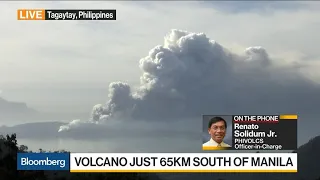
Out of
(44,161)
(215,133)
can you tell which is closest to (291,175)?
(215,133)

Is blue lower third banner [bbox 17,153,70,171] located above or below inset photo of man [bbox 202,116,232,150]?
below

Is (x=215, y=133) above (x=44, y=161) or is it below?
above

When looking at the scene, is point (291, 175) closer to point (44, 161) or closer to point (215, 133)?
point (215, 133)

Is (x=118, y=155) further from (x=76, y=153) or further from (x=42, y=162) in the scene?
(x=42, y=162)

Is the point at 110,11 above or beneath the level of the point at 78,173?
above

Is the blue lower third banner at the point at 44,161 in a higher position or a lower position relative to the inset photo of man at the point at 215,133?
lower

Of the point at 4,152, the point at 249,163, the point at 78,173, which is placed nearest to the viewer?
the point at 249,163

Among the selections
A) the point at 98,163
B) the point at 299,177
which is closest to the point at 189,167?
the point at 98,163

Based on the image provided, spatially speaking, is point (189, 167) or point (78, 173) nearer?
point (189, 167)
